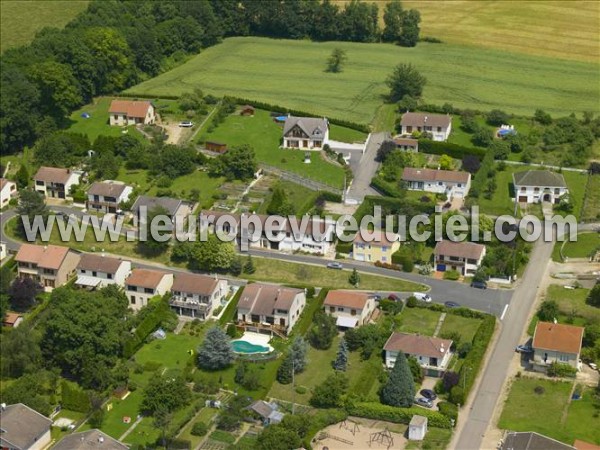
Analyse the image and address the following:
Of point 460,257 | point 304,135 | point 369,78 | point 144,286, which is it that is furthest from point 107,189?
point 369,78

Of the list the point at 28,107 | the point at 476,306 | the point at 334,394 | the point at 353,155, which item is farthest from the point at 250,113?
the point at 334,394

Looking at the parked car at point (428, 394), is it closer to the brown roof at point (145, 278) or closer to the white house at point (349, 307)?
the white house at point (349, 307)

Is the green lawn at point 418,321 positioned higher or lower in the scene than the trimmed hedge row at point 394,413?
higher

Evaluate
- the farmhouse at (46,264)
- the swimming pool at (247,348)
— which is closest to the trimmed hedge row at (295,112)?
the farmhouse at (46,264)

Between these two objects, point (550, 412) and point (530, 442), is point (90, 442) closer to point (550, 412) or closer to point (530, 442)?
point (530, 442)

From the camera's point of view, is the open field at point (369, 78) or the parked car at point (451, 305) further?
the open field at point (369, 78)

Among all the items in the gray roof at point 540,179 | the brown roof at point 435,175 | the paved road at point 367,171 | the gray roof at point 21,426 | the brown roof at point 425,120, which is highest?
the brown roof at point 425,120

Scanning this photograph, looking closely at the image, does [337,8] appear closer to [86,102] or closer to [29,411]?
[86,102]
